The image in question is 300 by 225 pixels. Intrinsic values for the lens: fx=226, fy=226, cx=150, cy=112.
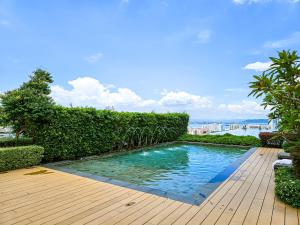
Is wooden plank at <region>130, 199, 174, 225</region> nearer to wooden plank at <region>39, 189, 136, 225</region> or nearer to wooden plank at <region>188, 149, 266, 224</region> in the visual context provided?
wooden plank at <region>188, 149, 266, 224</region>

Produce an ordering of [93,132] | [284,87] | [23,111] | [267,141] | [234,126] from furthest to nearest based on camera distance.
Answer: [234,126]
[267,141]
[93,132]
[23,111]
[284,87]

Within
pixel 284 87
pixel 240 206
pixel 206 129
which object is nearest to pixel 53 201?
pixel 240 206

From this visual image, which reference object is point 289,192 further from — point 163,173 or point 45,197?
point 45,197

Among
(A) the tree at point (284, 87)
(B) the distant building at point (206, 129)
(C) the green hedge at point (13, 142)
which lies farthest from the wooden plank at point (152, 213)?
(B) the distant building at point (206, 129)

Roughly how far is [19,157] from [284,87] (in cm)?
659

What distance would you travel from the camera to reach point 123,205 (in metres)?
3.69

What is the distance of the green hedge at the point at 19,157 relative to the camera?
6046 mm

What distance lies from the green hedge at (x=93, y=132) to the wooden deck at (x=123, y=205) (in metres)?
2.38

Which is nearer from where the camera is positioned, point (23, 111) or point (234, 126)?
point (23, 111)

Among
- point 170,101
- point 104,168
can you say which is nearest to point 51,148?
point 104,168

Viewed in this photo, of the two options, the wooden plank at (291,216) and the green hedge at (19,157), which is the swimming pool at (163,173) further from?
the wooden plank at (291,216)

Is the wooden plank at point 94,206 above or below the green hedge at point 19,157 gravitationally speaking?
below

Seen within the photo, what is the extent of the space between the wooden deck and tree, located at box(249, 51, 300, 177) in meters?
1.18

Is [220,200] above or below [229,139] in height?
below
